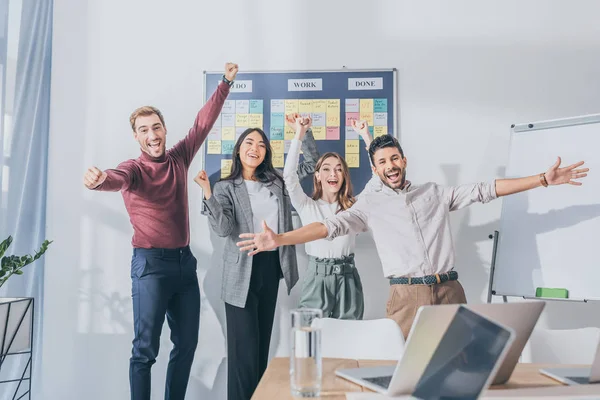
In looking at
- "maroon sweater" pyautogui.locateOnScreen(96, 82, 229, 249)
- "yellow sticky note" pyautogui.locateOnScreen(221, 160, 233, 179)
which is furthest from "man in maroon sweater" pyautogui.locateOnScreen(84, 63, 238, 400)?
"yellow sticky note" pyautogui.locateOnScreen(221, 160, 233, 179)

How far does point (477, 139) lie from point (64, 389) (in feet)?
9.22

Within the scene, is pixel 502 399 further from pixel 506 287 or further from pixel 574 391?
pixel 506 287

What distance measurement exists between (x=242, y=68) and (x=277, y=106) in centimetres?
32

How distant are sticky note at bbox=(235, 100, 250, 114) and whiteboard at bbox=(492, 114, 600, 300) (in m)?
1.48

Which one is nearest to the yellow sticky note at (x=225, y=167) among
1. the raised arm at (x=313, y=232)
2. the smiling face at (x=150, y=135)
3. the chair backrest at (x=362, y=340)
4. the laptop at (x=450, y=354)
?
the smiling face at (x=150, y=135)

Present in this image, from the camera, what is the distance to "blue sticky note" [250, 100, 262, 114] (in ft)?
10.4

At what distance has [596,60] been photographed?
310 centimetres

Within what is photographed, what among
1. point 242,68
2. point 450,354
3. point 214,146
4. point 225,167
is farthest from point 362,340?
point 242,68

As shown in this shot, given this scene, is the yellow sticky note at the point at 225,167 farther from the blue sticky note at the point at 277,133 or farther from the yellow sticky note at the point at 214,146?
the blue sticky note at the point at 277,133

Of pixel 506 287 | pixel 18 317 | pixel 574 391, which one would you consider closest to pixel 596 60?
pixel 506 287

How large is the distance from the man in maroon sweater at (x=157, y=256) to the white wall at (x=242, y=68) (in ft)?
1.14

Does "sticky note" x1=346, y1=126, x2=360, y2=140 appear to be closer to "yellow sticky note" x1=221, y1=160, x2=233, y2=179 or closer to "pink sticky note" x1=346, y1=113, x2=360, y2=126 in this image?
"pink sticky note" x1=346, y1=113, x2=360, y2=126

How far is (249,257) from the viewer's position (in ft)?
8.81

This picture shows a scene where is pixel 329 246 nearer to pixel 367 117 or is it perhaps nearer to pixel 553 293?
pixel 367 117
